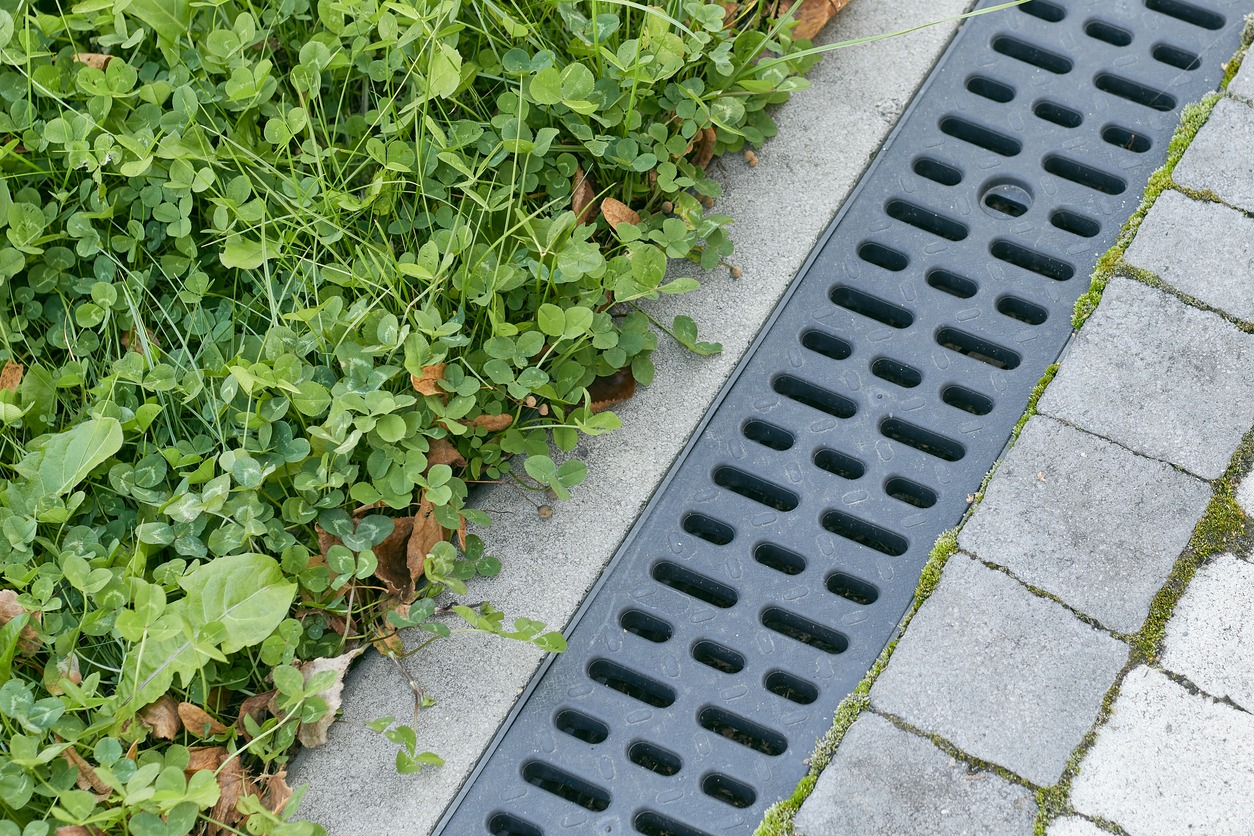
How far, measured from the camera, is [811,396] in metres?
2.15

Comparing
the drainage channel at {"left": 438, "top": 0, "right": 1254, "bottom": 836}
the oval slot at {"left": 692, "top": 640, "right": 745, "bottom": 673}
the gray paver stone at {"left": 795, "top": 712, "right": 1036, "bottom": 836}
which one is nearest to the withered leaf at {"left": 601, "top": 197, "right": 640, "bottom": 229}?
the drainage channel at {"left": 438, "top": 0, "right": 1254, "bottom": 836}

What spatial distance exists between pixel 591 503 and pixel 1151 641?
3.02ft

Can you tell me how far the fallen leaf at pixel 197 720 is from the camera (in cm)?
175

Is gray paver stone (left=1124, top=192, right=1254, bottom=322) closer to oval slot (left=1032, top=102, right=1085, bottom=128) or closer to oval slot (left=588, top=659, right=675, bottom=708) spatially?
oval slot (left=1032, top=102, right=1085, bottom=128)

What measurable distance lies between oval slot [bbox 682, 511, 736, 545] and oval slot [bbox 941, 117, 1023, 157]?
3.12 feet

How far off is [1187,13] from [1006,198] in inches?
24.4

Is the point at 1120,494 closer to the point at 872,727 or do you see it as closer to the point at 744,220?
the point at 872,727

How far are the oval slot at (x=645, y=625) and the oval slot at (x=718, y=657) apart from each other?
0.19 feet

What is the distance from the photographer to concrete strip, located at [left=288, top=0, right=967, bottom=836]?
184 centimetres

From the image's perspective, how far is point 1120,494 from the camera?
77.7 inches

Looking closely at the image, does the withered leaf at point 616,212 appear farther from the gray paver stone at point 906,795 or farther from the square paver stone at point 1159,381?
the gray paver stone at point 906,795

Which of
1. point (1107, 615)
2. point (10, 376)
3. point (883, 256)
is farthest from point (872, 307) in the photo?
point (10, 376)

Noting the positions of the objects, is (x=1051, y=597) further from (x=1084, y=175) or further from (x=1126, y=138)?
(x=1126, y=138)

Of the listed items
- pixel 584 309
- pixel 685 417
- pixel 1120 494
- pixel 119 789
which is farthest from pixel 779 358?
pixel 119 789
